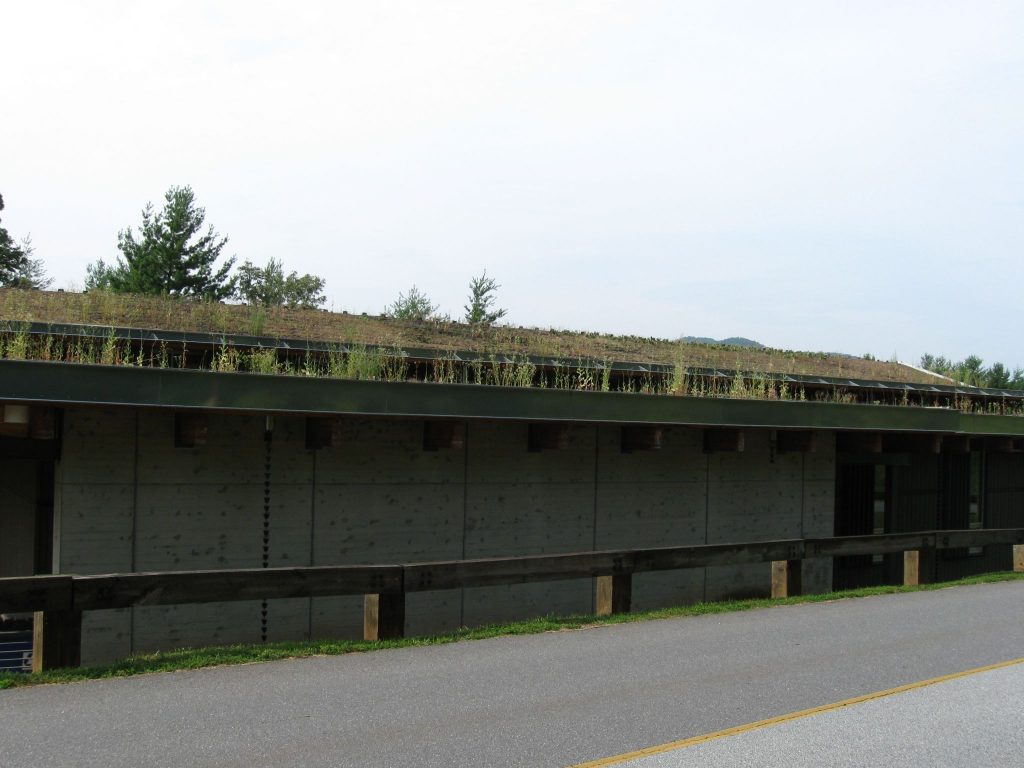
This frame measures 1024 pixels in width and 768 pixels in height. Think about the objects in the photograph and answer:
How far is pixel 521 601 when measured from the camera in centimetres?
1263

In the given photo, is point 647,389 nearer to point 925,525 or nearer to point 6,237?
point 925,525

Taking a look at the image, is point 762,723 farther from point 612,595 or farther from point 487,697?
point 612,595

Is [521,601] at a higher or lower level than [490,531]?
lower

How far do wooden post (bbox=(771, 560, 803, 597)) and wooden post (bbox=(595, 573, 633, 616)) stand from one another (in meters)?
2.64

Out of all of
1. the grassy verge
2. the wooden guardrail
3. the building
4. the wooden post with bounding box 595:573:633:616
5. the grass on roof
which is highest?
the grass on roof

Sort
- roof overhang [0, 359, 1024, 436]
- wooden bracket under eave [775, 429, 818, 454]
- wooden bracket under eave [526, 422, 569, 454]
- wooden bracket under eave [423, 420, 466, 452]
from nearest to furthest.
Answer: roof overhang [0, 359, 1024, 436] → wooden bracket under eave [423, 420, 466, 452] → wooden bracket under eave [526, 422, 569, 454] → wooden bracket under eave [775, 429, 818, 454]

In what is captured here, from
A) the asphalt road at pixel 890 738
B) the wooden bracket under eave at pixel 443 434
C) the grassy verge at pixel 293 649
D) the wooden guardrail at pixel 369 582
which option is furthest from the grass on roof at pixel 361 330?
the asphalt road at pixel 890 738

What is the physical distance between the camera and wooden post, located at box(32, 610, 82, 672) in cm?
777

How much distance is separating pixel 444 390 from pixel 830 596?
19.2ft

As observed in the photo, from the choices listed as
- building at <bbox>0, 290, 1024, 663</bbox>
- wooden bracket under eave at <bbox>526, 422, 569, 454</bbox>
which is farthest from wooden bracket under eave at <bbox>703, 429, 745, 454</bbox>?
wooden bracket under eave at <bbox>526, 422, 569, 454</bbox>

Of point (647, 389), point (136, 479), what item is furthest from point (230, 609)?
point (647, 389)

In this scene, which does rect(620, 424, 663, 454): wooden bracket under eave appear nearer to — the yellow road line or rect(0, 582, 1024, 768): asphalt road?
rect(0, 582, 1024, 768): asphalt road

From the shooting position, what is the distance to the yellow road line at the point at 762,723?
596 cm

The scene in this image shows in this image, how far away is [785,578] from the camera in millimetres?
12859
